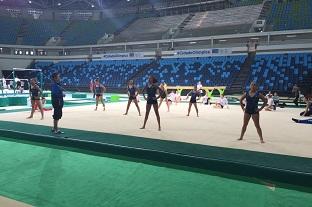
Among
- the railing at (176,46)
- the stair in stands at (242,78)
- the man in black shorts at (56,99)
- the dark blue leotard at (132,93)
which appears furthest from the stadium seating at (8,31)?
the man in black shorts at (56,99)

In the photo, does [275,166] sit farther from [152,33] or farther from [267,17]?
[152,33]

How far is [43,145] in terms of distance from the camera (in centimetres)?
885

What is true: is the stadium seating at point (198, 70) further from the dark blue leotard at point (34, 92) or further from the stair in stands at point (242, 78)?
the dark blue leotard at point (34, 92)

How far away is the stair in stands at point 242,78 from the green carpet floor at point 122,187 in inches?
953

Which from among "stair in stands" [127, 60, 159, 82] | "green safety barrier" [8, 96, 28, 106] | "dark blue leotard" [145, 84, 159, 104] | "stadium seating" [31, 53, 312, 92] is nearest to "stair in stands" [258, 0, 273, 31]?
"stadium seating" [31, 53, 312, 92]

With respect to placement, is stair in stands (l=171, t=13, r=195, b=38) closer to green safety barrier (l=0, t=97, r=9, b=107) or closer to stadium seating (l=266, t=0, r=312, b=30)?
stadium seating (l=266, t=0, r=312, b=30)

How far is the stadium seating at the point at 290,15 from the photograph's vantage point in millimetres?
33125

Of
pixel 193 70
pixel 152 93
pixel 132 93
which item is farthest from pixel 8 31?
pixel 152 93

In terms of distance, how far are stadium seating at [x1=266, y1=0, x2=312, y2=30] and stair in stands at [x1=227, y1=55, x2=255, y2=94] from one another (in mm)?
4794

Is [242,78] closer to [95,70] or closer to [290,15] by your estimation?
[290,15]

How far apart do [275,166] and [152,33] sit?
39.4 m

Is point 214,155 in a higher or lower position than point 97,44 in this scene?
lower

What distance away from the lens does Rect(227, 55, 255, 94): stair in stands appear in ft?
98.2

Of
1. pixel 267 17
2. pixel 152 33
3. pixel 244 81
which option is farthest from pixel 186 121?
pixel 152 33
